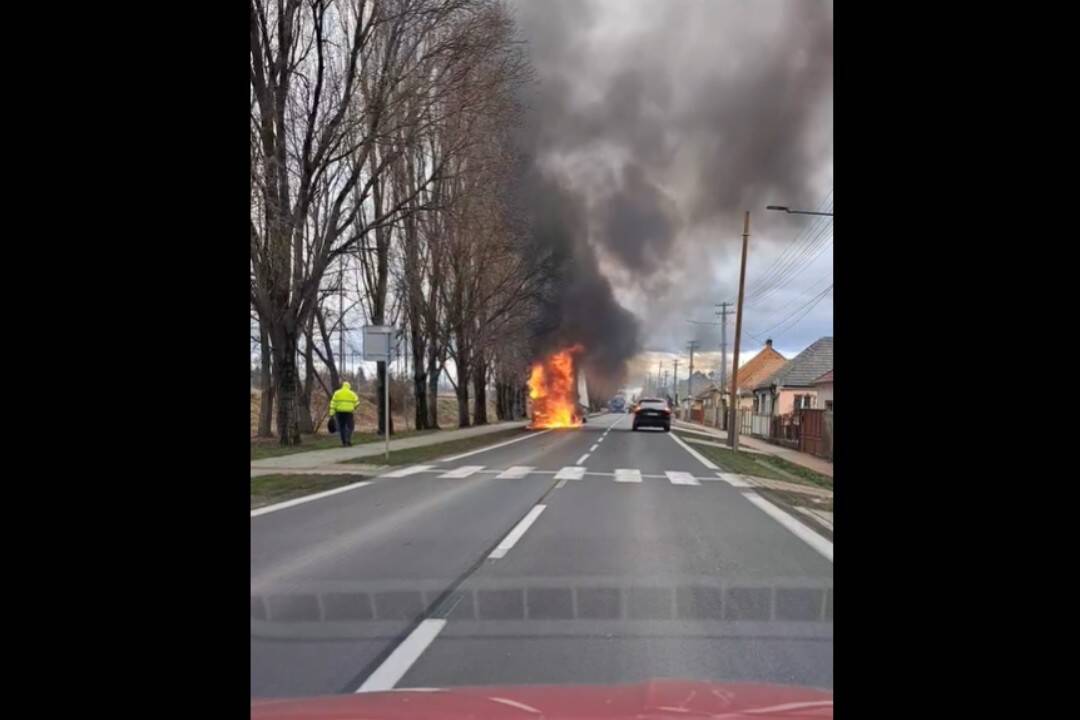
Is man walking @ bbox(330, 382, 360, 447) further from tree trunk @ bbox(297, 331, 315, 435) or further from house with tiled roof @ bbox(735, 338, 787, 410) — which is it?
house with tiled roof @ bbox(735, 338, 787, 410)

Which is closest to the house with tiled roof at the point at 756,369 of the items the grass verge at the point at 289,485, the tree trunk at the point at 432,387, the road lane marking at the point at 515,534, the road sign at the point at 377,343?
the tree trunk at the point at 432,387

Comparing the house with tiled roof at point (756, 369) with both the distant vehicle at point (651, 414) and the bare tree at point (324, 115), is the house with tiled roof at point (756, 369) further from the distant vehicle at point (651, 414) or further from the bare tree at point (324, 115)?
the bare tree at point (324, 115)

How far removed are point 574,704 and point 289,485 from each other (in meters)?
9.46

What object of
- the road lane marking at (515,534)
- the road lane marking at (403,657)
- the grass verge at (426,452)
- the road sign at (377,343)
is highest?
the road sign at (377,343)

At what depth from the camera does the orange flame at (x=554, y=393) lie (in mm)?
33000

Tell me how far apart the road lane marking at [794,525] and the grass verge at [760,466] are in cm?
102

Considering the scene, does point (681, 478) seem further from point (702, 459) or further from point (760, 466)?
point (702, 459)

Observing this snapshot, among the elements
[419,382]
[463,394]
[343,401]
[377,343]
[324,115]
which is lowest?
[463,394]

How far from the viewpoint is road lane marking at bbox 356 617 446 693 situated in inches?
132

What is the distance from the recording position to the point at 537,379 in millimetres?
35156

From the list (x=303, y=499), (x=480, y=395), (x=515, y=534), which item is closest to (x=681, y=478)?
(x=303, y=499)

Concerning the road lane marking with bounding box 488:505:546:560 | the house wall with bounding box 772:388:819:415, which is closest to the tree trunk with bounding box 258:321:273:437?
the road lane marking with bounding box 488:505:546:560

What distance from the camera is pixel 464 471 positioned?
13.8 meters
